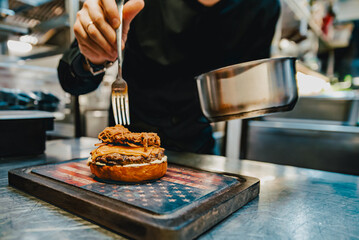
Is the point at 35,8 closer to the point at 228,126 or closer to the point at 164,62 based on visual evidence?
the point at 164,62

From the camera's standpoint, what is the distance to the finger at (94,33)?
91cm

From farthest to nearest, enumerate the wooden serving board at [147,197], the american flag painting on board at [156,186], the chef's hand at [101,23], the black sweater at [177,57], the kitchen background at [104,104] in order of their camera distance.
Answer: the kitchen background at [104,104] → the black sweater at [177,57] → the chef's hand at [101,23] → the american flag painting on board at [156,186] → the wooden serving board at [147,197]

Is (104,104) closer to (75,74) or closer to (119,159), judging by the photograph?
(75,74)

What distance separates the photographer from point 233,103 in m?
0.79

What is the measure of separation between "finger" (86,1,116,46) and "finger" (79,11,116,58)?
0.05 feet

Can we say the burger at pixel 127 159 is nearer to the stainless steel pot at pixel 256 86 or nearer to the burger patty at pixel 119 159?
the burger patty at pixel 119 159

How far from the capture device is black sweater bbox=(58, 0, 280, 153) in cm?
152

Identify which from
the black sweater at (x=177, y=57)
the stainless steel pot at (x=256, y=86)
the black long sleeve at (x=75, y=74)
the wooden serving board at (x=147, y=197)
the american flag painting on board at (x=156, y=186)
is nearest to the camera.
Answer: the wooden serving board at (x=147, y=197)

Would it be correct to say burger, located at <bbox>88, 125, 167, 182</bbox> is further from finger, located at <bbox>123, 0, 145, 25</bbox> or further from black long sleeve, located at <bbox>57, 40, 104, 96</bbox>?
black long sleeve, located at <bbox>57, 40, 104, 96</bbox>

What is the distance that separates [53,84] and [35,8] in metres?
0.62

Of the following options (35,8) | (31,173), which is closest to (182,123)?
(31,173)

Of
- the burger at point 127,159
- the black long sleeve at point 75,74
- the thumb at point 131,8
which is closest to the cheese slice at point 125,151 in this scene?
the burger at point 127,159

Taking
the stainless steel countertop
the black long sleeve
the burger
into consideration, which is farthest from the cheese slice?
the black long sleeve

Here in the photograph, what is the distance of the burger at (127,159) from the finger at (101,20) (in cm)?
36
